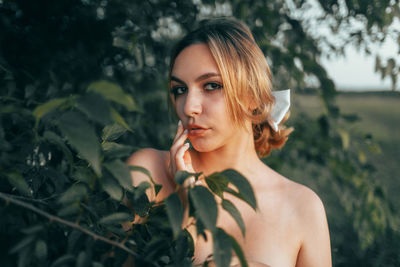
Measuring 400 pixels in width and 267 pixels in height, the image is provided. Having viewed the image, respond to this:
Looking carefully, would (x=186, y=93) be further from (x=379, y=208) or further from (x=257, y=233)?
(x=379, y=208)

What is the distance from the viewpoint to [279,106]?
1846 millimetres

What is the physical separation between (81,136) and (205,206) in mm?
250

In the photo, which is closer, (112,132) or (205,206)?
(205,206)

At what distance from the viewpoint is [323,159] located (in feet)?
7.87

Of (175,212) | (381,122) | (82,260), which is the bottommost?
(381,122)

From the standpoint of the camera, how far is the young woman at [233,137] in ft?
4.84

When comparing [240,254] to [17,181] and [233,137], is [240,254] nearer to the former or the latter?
[17,181]

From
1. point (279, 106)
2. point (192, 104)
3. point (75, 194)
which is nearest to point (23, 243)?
point (75, 194)

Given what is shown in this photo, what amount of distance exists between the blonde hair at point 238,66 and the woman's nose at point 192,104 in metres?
0.14

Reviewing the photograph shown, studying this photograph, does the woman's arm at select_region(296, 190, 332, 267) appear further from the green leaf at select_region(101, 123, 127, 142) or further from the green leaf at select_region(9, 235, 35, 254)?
the green leaf at select_region(9, 235, 35, 254)

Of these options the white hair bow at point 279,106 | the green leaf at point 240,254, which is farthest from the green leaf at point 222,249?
the white hair bow at point 279,106

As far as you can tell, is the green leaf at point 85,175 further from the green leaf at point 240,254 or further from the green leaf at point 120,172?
the green leaf at point 240,254

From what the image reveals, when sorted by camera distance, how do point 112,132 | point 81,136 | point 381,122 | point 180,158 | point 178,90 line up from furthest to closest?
point 381,122, point 178,90, point 180,158, point 112,132, point 81,136

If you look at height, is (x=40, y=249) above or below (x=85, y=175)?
below
